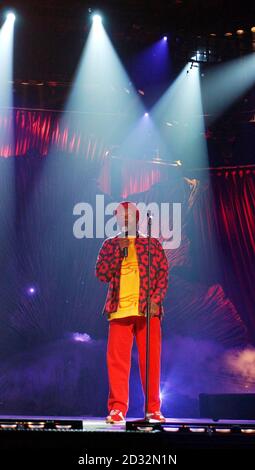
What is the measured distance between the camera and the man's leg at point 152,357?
17.6ft

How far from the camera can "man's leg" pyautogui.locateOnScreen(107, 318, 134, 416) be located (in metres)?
5.34

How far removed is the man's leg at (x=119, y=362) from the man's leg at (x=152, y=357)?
→ 0.27ft

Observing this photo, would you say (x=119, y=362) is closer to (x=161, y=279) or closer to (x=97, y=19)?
(x=161, y=279)

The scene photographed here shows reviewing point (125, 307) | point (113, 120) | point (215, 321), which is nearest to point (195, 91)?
point (113, 120)

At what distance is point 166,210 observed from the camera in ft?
29.3

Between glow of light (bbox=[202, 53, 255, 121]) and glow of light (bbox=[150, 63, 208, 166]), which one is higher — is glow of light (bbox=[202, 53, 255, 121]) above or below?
above

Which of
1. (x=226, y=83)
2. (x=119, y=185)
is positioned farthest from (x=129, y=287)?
(x=226, y=83)

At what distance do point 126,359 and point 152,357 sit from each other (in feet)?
0.68

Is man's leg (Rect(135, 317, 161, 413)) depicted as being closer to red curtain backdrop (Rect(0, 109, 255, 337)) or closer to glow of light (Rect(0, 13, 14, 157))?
red curtain backdrop (Rect(0, 109, 255, 337))

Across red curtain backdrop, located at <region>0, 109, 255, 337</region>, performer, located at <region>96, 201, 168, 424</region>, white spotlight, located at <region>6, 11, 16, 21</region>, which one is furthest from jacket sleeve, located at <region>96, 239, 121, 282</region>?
white spotlight, located at <region>6, 11, 16, 21</region>

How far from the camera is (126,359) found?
18.0 ft

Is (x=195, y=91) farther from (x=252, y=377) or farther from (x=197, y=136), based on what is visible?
(x=252, y=377)

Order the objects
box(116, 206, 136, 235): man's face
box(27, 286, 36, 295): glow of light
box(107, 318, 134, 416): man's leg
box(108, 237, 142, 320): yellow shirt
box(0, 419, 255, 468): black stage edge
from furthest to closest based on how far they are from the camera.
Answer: box(27, 286, 36, 295): glow of light → box(116, 206, 136, 235): man's face → box(108, 237, 142, 320): yellow shirt → box(107, 318, 134, 416): man's leg → box(0, 419, 255, 468): black stage edge

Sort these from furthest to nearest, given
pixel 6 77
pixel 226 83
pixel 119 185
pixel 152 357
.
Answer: pixel 226 83 < pixel 119 185 < pixel 6 77 < pixel 152 357
